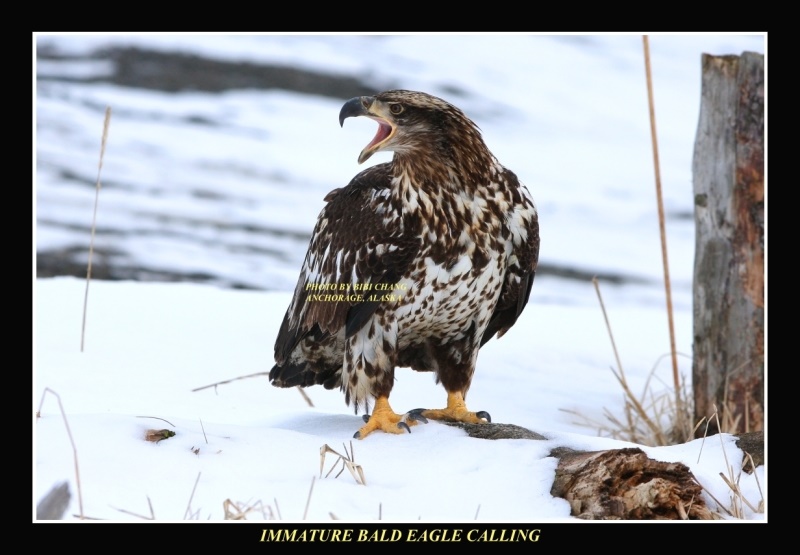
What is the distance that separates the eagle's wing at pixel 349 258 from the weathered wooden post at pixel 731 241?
6.74 feet

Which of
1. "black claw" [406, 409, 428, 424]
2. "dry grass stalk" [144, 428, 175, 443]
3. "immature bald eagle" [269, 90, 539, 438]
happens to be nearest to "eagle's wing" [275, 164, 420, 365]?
"immature bald eagle" [269, 90, 539, 438]

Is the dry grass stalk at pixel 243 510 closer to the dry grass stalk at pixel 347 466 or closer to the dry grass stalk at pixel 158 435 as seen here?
the dry grass stalk at pixel 347 466

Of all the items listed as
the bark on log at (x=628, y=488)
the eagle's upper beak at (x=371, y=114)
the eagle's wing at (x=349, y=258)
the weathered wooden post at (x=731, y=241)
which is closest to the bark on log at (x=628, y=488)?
the bark on log at (x=628, y=488)

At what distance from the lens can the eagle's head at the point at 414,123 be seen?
15.2 feet

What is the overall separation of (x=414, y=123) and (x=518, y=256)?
783mm

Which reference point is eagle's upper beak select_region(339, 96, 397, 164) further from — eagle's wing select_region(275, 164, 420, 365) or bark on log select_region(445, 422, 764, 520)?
bark on log select_region(445, 422, 764, 520)

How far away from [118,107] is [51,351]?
3976 mm

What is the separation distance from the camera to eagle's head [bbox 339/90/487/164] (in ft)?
15.2

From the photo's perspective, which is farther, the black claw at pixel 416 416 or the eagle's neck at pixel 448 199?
the black claw at pixel 416 416

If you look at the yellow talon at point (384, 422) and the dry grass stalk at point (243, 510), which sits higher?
the yellow talon at point (384, 422)

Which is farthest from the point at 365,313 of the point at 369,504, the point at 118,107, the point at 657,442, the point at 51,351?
the point at 118,107

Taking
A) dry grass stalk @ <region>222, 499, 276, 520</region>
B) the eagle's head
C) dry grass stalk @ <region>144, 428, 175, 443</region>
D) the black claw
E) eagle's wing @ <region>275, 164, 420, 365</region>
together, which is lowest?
dry grass stalk @ <region>222, 499, 276, 520</region>

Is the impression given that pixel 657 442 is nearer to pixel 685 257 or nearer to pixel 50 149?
pixel 685 257

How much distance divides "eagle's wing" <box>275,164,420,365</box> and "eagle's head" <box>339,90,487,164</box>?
0.85ft
